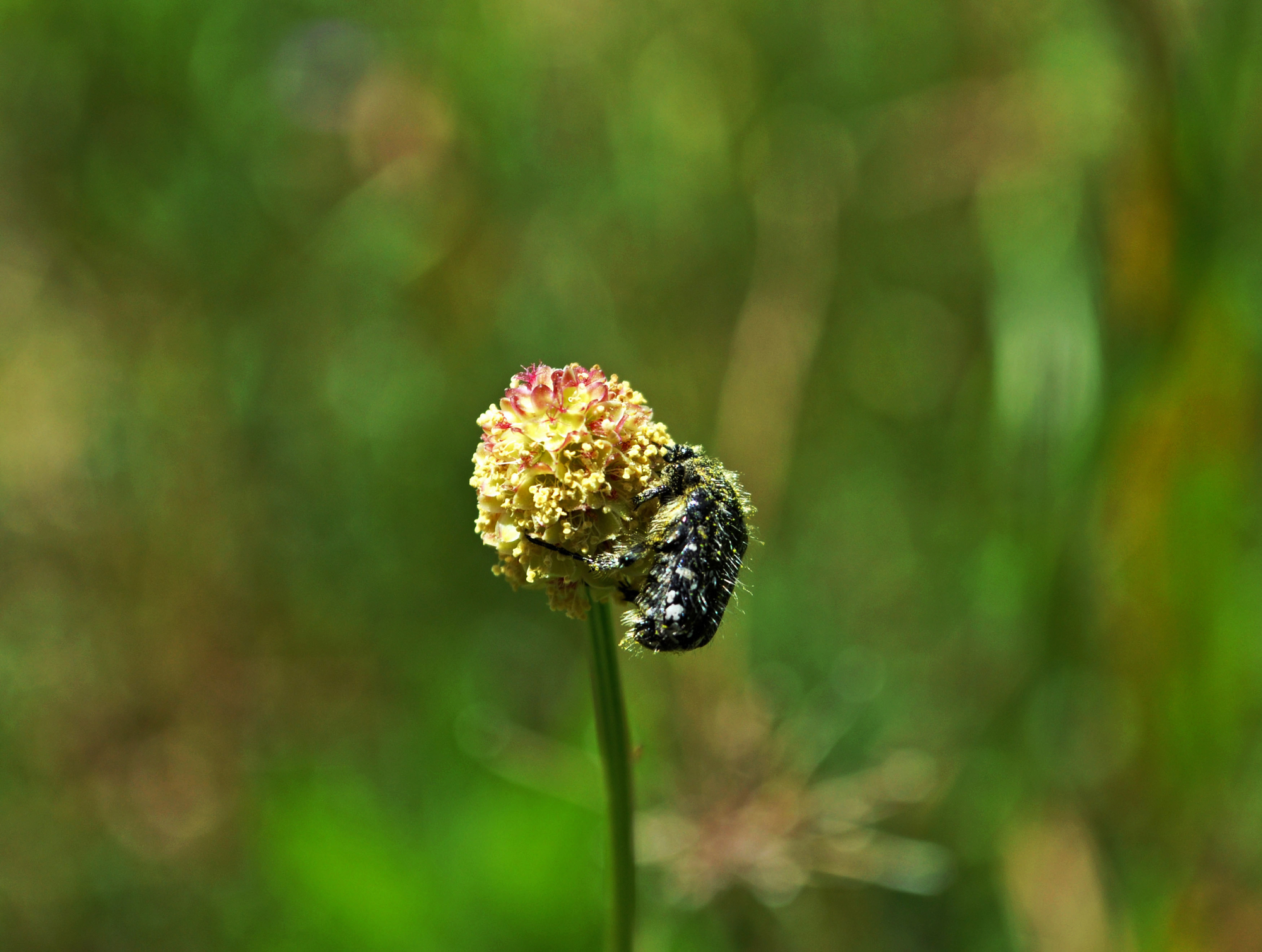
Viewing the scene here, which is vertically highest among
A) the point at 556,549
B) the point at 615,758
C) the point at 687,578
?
the point at 687,578

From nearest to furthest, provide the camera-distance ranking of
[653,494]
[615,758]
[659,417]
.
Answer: [615,758] → [653,494] → [659,417]

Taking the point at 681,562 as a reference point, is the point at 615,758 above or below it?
below

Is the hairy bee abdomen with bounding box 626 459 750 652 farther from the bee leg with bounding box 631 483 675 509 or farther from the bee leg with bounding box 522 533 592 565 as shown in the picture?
the bee leg with bounding box 522 533 592 565

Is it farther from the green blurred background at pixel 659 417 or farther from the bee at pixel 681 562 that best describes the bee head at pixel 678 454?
the green blurred background at pixel 659 417

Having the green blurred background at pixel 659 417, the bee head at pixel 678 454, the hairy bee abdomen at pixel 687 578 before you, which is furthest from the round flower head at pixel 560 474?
the green blurred background at pixel 659 417

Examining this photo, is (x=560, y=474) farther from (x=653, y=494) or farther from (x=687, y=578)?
(x=687, y=578)

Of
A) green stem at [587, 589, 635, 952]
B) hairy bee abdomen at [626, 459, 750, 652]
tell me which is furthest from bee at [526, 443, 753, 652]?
green stem at [587, 589, 635, 952]

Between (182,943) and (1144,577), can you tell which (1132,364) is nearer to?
(1144,577)

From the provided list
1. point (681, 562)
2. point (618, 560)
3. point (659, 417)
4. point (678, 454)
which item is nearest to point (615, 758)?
point (618, 560)
